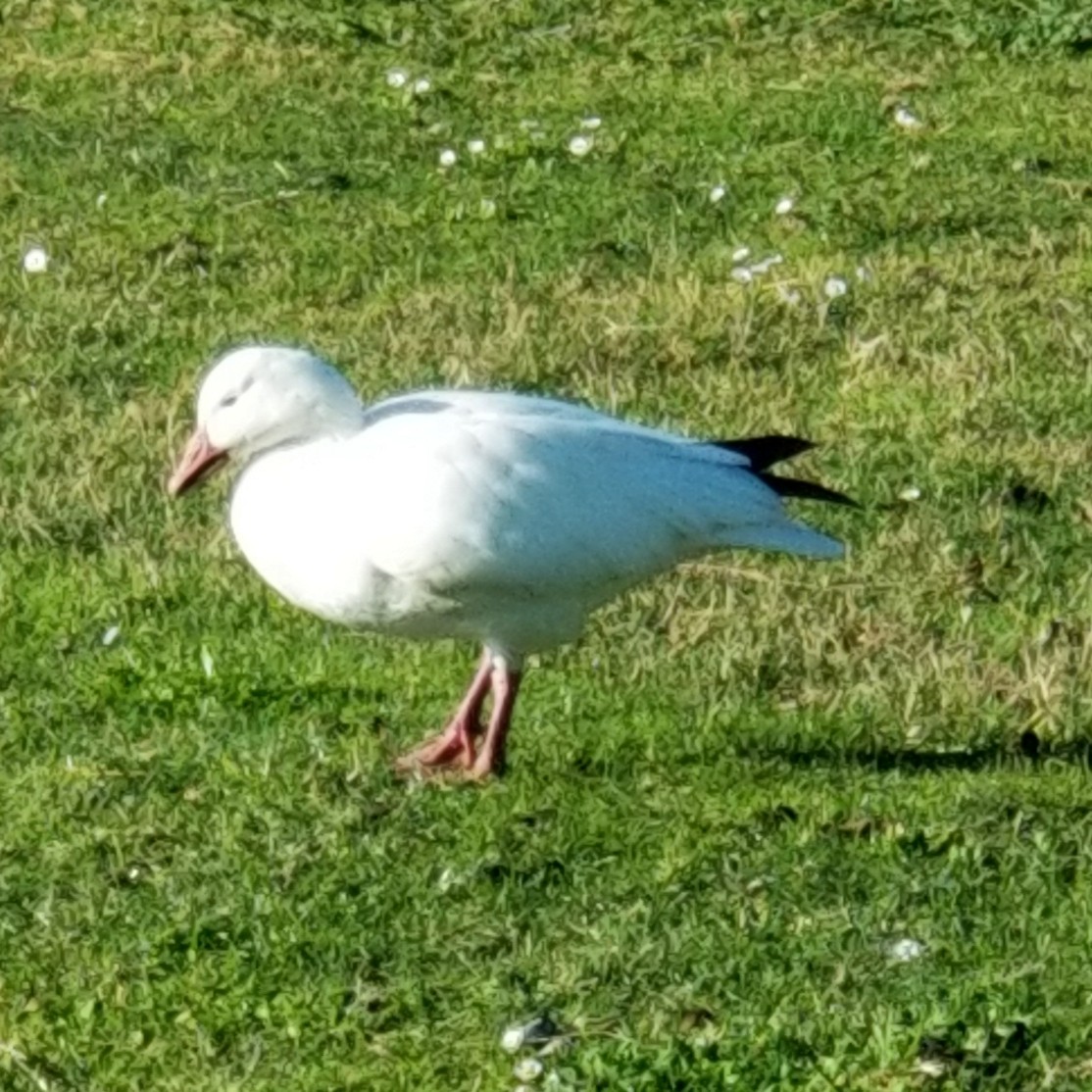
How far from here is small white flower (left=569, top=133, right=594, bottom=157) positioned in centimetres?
1114

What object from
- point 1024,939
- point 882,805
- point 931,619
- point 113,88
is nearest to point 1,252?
point 113,88

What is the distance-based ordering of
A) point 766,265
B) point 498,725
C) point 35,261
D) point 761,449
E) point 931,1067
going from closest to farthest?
point 931,1067, point 498,725, point 761,449, point 766,265, point 35,261

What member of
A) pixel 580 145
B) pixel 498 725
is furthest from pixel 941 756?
pixel 580 145

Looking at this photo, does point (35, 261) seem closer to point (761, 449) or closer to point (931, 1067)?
point (761, 449)

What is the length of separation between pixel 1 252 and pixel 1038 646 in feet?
14.5

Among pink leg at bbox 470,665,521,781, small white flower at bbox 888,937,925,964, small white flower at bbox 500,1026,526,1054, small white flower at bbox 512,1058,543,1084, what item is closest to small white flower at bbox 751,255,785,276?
pink leg at bbox 470,665,521,781

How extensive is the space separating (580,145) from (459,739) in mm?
5064

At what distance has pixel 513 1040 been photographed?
4969 millimetres

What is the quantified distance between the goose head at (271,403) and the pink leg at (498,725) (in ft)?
1.75

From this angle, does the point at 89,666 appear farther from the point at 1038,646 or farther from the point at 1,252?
the point at 1,252

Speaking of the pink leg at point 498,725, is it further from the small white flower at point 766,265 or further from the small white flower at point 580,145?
the small white flower at point 580,145

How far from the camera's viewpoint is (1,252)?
1027cm

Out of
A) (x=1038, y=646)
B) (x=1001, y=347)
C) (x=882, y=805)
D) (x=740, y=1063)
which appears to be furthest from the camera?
(x=1001, y=347)

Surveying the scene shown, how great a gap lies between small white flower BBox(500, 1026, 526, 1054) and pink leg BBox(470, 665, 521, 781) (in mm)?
1234
